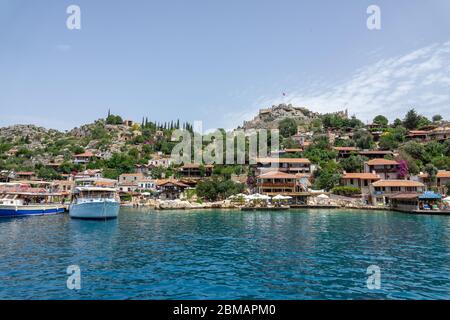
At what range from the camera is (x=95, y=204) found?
39.1m

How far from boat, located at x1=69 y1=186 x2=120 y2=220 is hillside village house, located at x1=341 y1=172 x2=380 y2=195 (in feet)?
140

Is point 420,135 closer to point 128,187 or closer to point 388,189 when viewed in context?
point 388,189

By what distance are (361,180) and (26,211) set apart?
56832 mm

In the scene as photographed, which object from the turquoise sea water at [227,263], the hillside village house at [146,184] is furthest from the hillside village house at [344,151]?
the turquoise sea water at [227,263]

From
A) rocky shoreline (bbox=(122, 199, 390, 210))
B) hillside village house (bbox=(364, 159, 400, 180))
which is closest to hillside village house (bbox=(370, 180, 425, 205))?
rocky shoreline (bbox=(122, 199, 390, 210))

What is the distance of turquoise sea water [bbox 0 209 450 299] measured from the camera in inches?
517

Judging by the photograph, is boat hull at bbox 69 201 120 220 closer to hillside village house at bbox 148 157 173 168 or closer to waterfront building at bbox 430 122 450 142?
hillside village house at bbox 148 157 173 168

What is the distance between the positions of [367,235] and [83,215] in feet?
109

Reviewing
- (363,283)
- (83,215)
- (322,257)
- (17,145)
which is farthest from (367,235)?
(17,145)

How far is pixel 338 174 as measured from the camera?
205 ft

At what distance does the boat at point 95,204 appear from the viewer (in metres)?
39.2

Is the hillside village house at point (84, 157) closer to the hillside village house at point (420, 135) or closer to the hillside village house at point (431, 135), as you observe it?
the hillside village house at point (420, 135)

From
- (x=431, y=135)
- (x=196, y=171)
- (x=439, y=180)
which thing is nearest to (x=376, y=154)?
(x=439, y=180)
